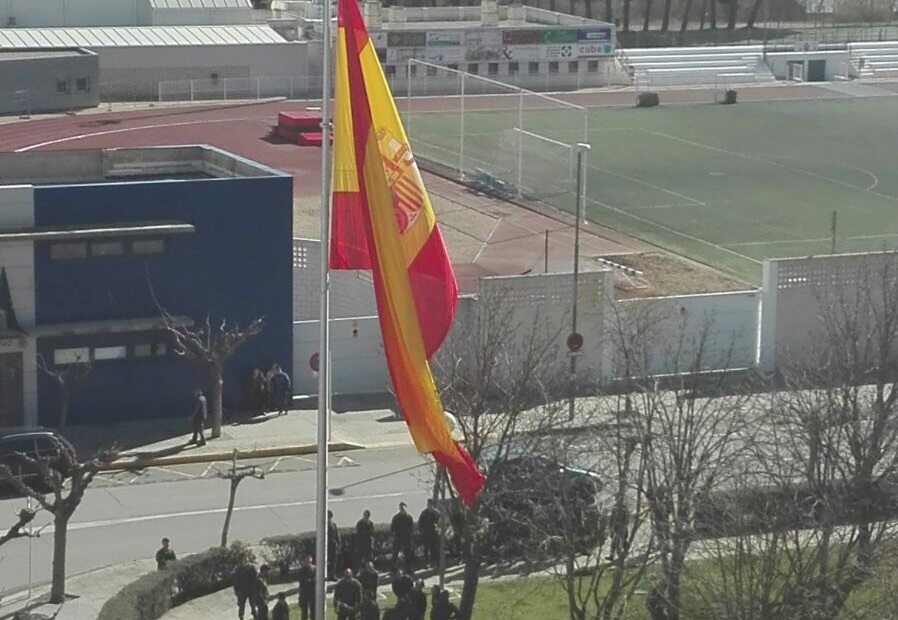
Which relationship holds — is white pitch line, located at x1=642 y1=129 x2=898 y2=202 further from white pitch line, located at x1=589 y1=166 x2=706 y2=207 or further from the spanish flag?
the spanish flag

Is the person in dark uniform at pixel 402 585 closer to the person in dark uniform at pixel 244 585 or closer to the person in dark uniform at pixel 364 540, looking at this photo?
the person in dark uniform at pixel 244 585

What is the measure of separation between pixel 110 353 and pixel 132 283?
1334 mm

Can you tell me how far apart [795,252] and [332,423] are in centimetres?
1872

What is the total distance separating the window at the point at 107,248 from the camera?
33188 mm

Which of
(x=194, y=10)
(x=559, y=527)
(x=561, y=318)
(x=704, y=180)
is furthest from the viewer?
(x=194, y=10)

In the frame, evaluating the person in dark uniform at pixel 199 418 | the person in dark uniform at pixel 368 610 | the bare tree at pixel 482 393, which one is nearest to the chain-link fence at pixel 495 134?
the person in dark uniform at pixel 199 418

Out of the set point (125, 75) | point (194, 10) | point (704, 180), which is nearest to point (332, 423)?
point (704, 180)

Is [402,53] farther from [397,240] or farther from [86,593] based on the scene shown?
[397,240]

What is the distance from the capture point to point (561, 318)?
37.1 metres

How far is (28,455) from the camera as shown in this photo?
29.7 metres

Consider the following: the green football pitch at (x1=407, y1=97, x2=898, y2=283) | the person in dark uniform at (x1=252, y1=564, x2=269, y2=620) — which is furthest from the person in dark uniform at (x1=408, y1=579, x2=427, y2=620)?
the green football pitch at (x1=407, y1=97, x2=898, y2=283)

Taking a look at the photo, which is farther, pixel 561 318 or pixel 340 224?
pixel 561 318

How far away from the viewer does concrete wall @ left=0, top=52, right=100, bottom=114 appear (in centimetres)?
6688

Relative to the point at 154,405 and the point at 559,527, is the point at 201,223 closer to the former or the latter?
the point at 154,405
